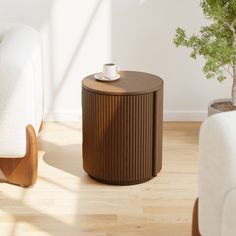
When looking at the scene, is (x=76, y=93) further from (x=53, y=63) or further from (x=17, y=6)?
(x=17, y=6)

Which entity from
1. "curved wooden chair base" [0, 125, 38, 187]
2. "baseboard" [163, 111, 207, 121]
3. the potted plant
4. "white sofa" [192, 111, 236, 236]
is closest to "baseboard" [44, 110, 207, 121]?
"baseboard" [163, 111, 207, 121]

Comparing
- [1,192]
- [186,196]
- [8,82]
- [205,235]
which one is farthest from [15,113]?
[205,235]

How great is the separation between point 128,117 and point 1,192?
2.08 ft

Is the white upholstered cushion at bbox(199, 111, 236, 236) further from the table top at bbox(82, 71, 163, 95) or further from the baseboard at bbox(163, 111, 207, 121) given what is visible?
the baseboard at bbox(163, 111, 207, 121)

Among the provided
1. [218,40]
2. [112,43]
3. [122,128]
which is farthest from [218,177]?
[112,43]

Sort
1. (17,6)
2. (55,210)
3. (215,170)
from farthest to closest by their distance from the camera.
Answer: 1. (17,6)
2. (55,210)
3. (215,170)

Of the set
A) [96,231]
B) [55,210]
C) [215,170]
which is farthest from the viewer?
[55,210]

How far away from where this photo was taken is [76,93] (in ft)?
11.3

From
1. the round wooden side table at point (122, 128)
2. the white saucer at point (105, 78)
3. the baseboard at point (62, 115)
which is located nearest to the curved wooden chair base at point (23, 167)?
the round wooden side table at point (122, 128)

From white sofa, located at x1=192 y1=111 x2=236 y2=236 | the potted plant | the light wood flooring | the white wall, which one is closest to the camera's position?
white sofa, located at x1=192 y1=111 x2=236 y2=236

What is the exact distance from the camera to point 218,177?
1.65 m

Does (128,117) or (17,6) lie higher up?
(17,6)

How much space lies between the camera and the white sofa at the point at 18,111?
2.46 meters

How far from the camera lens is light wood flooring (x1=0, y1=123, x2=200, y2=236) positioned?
2.29 metres
